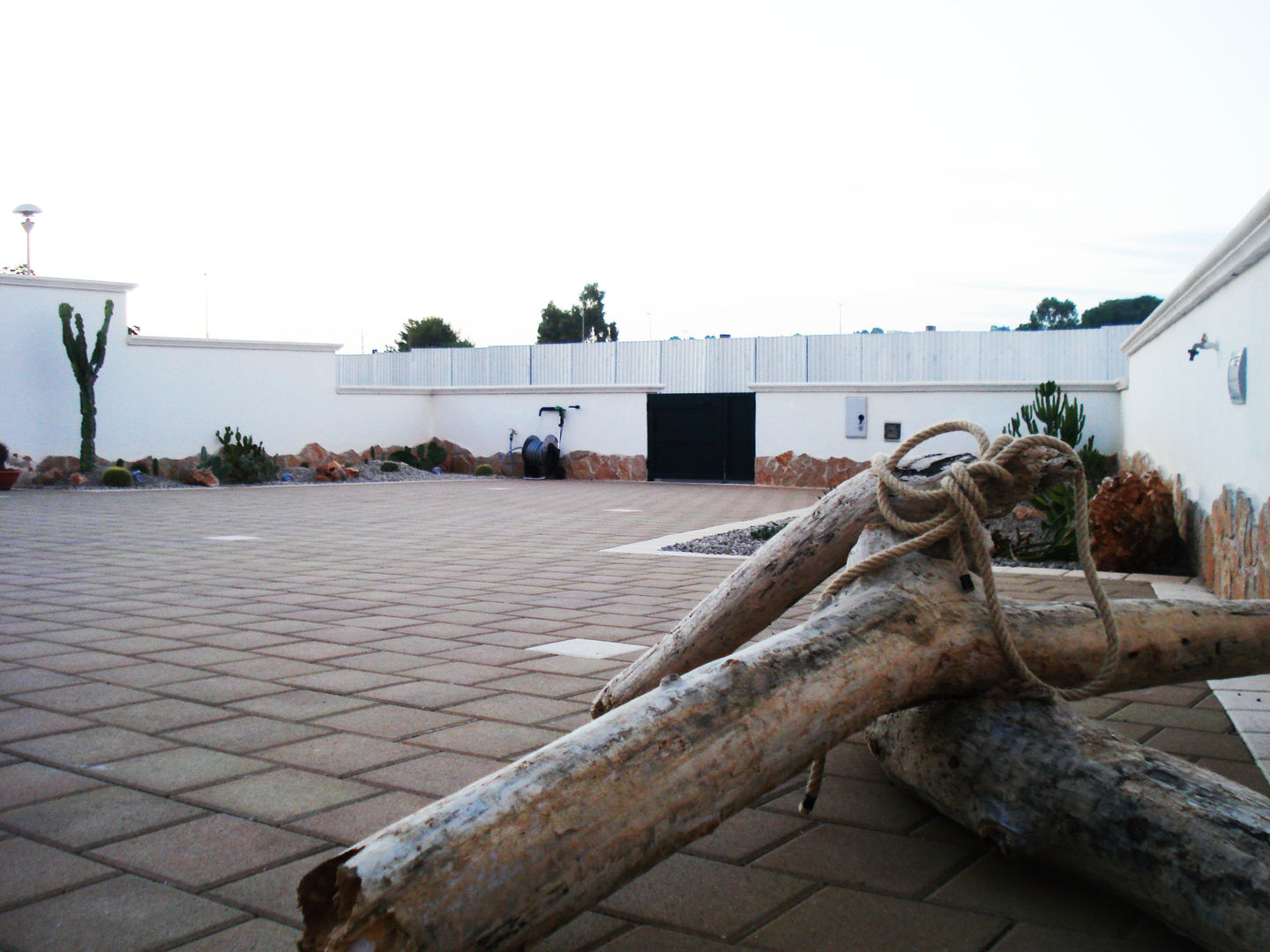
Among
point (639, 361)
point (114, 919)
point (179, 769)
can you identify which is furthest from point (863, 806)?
point (639, 361)

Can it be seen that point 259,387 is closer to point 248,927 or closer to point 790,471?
point 790,471

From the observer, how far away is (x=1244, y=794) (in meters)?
2.18

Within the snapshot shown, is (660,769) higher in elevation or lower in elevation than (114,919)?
higher

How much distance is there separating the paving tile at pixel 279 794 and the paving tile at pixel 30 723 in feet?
3.02

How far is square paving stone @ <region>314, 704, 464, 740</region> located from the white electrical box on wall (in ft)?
45.8

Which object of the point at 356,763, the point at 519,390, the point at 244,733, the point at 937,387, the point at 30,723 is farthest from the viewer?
the point at 519,390

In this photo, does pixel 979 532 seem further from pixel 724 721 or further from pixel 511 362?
pixel 511 362

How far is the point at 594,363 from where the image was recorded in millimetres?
33500

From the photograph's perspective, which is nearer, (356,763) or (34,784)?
(34,784)

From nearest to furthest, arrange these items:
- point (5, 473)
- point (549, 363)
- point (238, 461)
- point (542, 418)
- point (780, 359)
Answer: point (5, 473) < point (238, 461) < point (542, 418) < point (780, 359) < point (549, 363)

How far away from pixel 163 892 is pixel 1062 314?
60503 mm

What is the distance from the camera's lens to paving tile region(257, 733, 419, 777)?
3.14 meters

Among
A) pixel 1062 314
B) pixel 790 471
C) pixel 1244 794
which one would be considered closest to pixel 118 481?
pixel 790 471

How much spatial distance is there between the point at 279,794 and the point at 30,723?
4.15 feet
